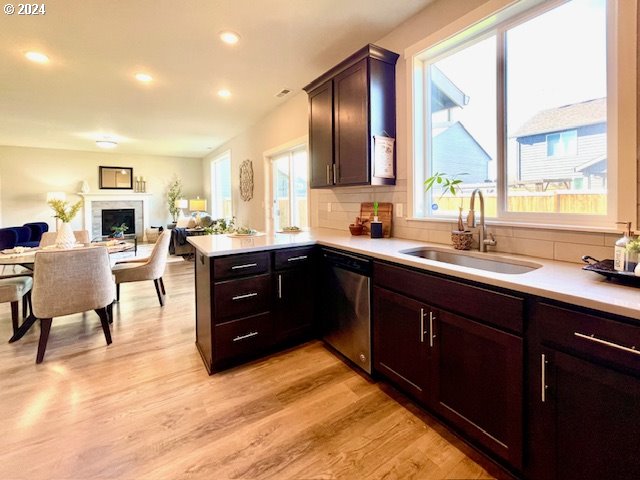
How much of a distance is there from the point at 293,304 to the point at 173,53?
2639mm

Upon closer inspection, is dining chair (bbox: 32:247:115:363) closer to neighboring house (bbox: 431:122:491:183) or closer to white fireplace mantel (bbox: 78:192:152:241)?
neighboring house (bbox: 431:122:491:183)

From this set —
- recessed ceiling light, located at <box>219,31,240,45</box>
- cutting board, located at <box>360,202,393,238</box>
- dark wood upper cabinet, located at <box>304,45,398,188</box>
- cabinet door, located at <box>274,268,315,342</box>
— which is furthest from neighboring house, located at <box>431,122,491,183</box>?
recessed ceiling light, located at <box>219,31,240,45</box>

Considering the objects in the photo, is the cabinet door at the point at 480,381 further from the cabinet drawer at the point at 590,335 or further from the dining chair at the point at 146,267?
the dining chair at the point at 146,267

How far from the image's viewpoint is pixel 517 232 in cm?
195

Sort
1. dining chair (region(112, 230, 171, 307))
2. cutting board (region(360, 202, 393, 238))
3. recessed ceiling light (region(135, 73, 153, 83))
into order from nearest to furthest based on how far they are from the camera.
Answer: cutting board (region(360, 202, 393, 238)), dining chair (region(112, 230, 171, 307)), recessed ceiling light (region(135, 73, 153, 83))

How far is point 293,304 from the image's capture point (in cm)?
255

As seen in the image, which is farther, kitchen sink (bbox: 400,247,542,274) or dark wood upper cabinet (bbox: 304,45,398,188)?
dark wood upper cabinet (bbox: 304,45,398,188)

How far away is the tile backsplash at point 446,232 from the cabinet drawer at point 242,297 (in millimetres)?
1223

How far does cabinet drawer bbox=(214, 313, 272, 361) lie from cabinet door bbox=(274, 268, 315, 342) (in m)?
0.10

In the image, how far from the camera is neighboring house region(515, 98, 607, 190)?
1.66m

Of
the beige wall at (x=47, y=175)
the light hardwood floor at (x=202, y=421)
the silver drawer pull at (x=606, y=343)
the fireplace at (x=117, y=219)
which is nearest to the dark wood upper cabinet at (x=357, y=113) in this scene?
the light hardwood floor at (x=202, y=421)

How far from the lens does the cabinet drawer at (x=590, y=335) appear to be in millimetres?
974

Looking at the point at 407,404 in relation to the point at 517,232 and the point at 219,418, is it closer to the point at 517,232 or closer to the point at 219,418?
the point at 219,418

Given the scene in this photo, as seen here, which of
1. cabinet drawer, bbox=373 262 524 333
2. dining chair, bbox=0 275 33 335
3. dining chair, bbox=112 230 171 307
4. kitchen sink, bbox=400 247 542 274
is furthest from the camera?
dining chair, bbox=112 230 171 307
